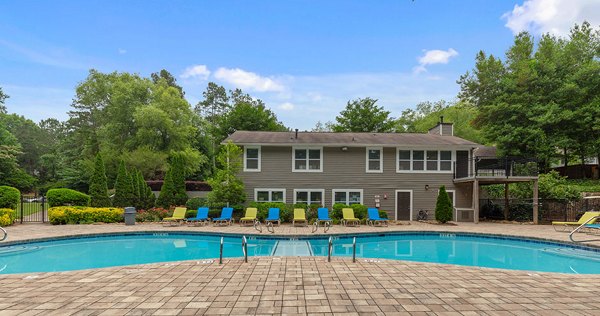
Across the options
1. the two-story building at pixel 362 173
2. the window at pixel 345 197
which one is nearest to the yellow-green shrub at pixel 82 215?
the two-story building at pixel 362 173

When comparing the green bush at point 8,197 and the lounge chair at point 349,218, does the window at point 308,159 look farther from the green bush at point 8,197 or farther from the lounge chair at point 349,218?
the green bush at point 8,197

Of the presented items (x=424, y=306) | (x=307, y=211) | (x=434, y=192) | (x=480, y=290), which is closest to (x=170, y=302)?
(x=424, y=306)

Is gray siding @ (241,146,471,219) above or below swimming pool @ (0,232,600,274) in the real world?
above

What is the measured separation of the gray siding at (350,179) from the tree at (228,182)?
0.98 metres

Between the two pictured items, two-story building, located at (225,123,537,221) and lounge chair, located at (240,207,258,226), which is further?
two-story building, located at (225,123,537,221)

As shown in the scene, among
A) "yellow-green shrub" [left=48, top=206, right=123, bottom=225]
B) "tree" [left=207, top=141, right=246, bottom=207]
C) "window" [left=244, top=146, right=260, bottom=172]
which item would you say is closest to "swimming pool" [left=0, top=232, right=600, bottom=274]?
"tree" [left=207, top=141, right=246, bottom=207]

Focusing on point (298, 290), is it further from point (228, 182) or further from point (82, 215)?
point (82, 215)

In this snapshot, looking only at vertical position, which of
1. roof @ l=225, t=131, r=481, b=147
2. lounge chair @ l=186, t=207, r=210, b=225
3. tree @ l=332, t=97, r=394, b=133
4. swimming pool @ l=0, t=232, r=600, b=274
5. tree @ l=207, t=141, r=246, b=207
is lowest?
swimming pool @ l=0, t=232, r=600, b=274

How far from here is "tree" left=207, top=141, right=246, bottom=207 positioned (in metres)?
16.5

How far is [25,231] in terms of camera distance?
13070 mm

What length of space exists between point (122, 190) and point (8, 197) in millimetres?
4724

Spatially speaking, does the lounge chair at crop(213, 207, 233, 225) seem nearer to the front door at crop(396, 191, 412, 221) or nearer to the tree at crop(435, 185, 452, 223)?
the front door at crop(396, 191, 412, 221)

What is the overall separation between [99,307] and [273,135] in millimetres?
15139

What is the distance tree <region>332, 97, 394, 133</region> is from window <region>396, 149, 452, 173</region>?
1820cm
